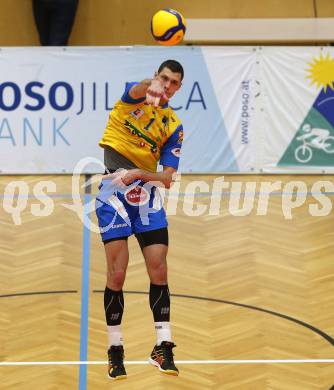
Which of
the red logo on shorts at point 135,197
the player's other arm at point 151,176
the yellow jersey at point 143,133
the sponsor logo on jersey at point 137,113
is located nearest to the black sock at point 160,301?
the red logo on shorts at point 135,197

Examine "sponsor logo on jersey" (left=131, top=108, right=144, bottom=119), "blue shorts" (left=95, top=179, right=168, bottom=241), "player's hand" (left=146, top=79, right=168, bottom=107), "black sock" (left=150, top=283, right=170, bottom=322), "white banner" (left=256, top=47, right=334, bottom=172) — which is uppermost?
"white banner" (left=256, top=47, right=334, bottom=172)

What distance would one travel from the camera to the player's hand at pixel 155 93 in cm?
923

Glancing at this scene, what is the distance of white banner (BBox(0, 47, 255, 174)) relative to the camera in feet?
55.9

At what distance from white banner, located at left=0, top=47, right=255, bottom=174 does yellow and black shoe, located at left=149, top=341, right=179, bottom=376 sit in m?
7.67

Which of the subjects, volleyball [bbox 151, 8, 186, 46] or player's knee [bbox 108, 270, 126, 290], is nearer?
volleyball [bbox 151, 8, 186, 46]

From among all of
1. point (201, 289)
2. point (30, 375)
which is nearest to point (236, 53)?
point (201, 289)

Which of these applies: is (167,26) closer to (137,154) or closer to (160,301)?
(137,154)

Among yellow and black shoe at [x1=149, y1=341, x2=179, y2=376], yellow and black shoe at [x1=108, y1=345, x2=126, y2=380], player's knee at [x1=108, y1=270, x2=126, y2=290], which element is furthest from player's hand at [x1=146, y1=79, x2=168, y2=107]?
yellow and black shoe at [x1=108, y1=345, x2=126, y2=380]

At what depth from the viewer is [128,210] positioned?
10.0 meters

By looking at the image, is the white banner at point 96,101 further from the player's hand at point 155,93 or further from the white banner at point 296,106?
the player's hand at point 155,93

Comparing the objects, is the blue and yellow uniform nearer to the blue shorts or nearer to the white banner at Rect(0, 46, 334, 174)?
the blue shorts

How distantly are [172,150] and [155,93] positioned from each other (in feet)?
3.02

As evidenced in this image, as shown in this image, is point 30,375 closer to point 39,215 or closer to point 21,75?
point 39,215

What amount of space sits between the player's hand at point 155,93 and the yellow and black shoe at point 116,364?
259 centimetres
